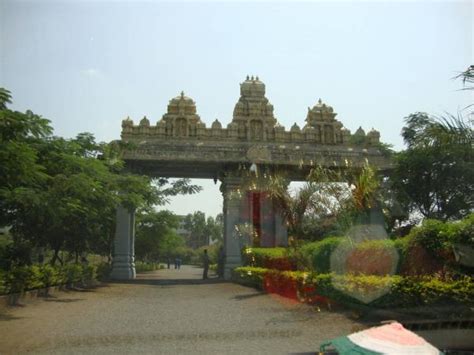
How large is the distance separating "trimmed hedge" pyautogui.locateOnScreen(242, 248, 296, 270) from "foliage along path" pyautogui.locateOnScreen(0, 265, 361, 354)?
10.7ft

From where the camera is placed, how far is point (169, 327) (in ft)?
33.3

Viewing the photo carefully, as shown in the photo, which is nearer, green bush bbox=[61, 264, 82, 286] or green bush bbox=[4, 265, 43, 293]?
green bush bbox=[4, 265, 43, 293]

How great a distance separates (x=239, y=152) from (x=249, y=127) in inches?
83.5

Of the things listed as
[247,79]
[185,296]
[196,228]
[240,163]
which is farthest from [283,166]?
[196,228]

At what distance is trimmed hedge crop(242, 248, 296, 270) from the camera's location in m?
18.9

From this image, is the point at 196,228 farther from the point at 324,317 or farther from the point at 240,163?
the point at 324,317

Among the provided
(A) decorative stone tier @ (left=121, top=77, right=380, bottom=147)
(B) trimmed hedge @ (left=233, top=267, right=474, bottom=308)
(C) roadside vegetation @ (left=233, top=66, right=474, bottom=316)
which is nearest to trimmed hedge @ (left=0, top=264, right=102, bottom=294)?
(C) roadside vegetation @ (left=233, top=66, right=474, bottom=316)

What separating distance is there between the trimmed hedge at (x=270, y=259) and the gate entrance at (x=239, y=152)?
2.19 m

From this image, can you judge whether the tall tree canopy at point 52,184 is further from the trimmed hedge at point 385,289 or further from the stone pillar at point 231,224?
the trimmed hedge at point 385,289

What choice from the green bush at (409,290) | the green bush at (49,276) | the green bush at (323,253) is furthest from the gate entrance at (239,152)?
the green bush at (409,290)

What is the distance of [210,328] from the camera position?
9.98 meters

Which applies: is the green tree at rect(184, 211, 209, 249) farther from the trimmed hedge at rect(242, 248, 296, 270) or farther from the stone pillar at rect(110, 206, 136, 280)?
the trimmed hedge at rect(242, 248, 296, 270)

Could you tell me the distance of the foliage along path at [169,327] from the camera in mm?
8211

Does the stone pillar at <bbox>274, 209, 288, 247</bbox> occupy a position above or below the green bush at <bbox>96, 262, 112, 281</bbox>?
above
